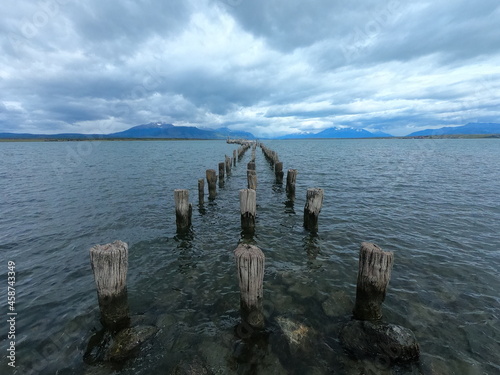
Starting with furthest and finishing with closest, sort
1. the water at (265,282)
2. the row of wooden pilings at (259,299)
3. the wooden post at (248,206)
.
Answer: the wooden post at (248,206), the water at (265,282), the row of wooden pilings at (259,299)

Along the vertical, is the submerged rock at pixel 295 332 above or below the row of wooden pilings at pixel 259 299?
below

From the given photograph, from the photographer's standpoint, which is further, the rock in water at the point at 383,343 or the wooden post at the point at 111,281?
the wooden post at the point at 111,281

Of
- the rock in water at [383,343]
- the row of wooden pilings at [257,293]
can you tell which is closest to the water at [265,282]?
the rock in water at [383,343]

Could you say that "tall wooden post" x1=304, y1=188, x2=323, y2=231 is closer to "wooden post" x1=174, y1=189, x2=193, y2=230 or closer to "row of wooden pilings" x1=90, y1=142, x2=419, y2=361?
"row of wooden pilings" x1=90, y1=142, x2=419, y2=361

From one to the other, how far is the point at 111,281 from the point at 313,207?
9.24m

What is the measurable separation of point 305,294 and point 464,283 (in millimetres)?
5512

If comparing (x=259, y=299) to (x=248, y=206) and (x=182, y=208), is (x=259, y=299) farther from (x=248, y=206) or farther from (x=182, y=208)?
(x=182, y=208)

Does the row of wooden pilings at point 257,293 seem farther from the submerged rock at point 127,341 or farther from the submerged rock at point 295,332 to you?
the submerged rock at point 295,332

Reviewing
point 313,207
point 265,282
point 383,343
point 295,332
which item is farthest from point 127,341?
point 313,207

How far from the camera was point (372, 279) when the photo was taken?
6.24m

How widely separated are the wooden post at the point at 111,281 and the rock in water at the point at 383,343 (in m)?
5.66

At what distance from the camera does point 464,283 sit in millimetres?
8414

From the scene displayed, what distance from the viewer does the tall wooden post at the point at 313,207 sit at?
12188 mm

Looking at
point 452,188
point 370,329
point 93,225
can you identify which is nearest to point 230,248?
point 370,329
